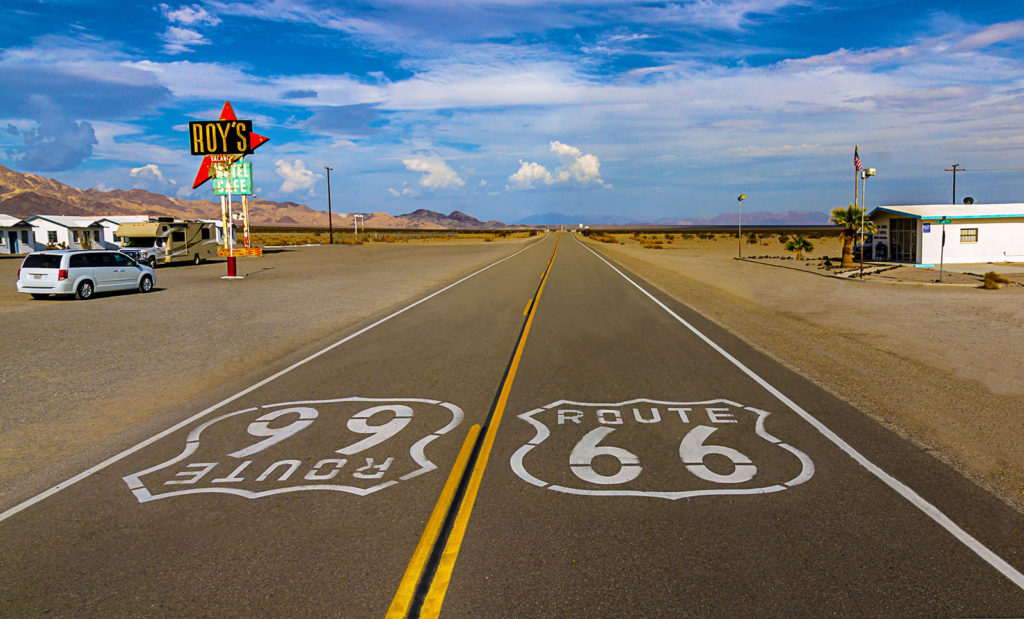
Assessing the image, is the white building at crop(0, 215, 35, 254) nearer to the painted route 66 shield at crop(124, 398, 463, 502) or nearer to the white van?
the white van

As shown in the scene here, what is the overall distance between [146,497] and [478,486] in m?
2.81

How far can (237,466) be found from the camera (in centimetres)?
659

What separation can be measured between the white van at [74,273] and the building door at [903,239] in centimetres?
3815

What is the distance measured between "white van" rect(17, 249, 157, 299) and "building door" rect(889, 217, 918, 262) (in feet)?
125

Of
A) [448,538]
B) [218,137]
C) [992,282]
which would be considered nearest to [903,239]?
[992,282]

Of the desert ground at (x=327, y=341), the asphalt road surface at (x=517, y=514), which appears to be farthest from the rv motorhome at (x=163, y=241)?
the asphalt road surface at (x=517, y=514)

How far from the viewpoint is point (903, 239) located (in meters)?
39.3

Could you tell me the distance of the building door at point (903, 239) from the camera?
124 feet

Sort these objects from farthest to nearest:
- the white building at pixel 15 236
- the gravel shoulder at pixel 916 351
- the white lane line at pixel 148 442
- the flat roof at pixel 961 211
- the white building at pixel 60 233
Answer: the white building at pixel 60 233 → the white building at pixel 15 236 → the flat roof at pixel 961 211 → the gravel shoulder at pixel 916 351 → the white lane line at pixel 148 442

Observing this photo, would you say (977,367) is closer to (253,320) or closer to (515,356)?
(515,356)

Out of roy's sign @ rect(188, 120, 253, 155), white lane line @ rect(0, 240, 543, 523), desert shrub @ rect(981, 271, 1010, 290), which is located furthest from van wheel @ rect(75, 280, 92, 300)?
desert shrub @ rect(981, 271, 1010, 290)

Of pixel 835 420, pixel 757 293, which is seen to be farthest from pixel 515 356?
pixel 757 293

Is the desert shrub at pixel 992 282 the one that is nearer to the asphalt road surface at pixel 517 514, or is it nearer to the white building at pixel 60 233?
the asphalt road surface at pixel 517 514

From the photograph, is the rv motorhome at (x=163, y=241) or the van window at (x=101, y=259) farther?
the rv motorhome at (x=163, y=241)
